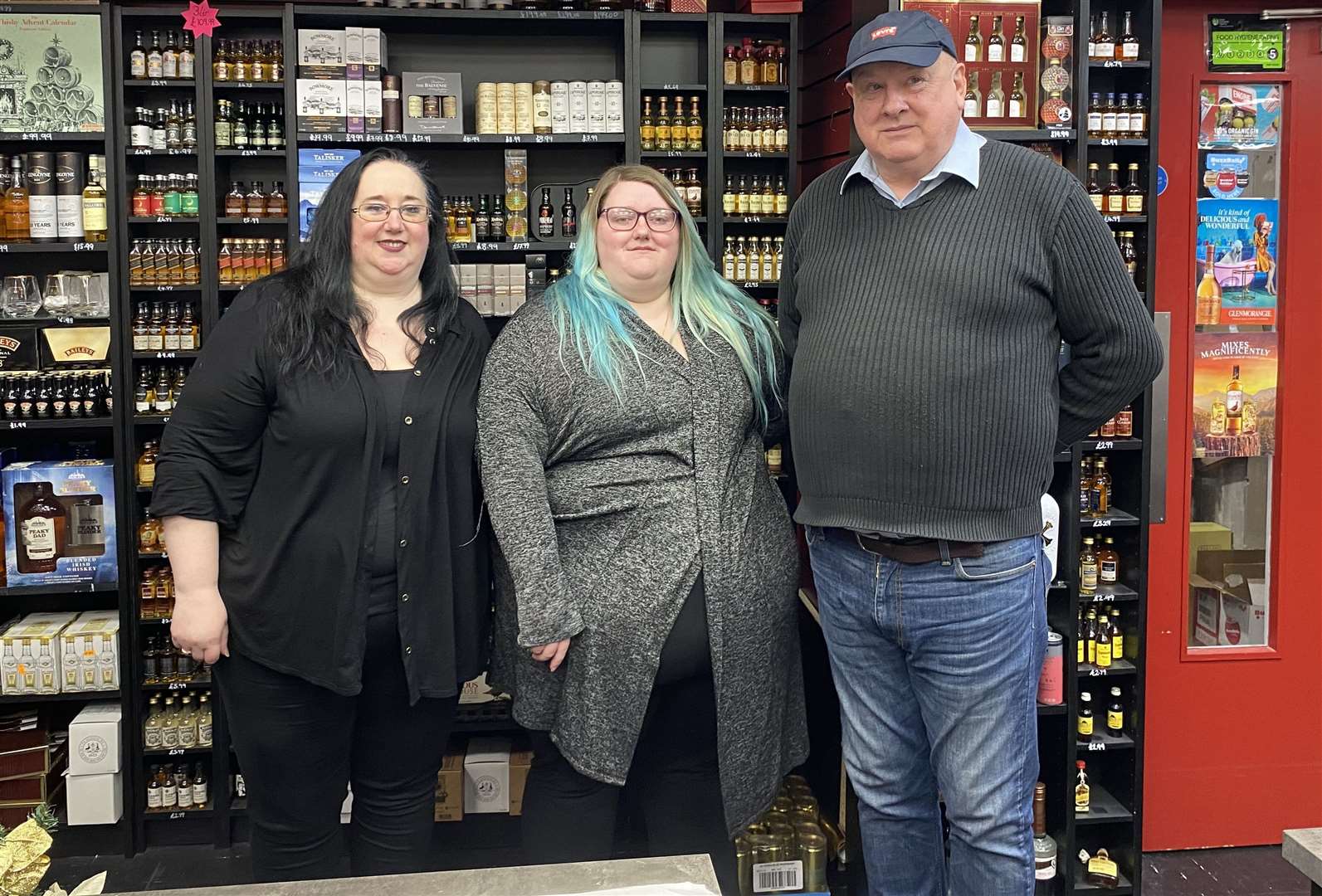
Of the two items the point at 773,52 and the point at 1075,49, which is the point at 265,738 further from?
the point at 773,52

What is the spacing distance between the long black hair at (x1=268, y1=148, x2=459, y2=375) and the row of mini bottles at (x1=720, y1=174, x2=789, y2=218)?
1.99 m

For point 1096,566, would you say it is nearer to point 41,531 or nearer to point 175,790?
point 175,790

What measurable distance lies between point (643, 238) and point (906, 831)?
4.17ft

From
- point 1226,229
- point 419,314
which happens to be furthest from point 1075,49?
point 419,314

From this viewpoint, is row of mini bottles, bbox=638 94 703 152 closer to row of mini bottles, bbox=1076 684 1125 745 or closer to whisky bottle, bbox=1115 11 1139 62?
whisky bottle, bbox=1115 11 1139 62

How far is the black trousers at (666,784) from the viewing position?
2.25 meters

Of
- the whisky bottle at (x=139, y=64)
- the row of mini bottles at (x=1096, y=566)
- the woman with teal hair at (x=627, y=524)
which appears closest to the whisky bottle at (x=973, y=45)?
the woman with teal hair at (x=627, y=524)

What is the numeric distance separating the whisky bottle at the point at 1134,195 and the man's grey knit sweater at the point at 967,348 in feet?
4.11

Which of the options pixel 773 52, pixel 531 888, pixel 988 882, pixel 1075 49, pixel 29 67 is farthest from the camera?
pixel 773 52

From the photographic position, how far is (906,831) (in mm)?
2213

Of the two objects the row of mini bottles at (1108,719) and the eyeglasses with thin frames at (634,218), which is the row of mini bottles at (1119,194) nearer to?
the row of mini bottles at (1108,719)

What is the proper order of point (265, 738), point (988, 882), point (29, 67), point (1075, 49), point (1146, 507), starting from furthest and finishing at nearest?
point (29, 67), point (1146, 507), point (1075, 49), point (265, 738), point (988, 882)

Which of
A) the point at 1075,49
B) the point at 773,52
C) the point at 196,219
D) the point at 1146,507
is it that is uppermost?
the point at 773,52

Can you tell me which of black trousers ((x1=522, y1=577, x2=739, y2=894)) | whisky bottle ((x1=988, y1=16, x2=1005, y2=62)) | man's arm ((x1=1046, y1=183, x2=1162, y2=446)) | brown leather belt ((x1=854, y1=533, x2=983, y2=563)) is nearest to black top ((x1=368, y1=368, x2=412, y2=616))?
black trousers ((x1=522, y1=577, x2=739, y2=894))
